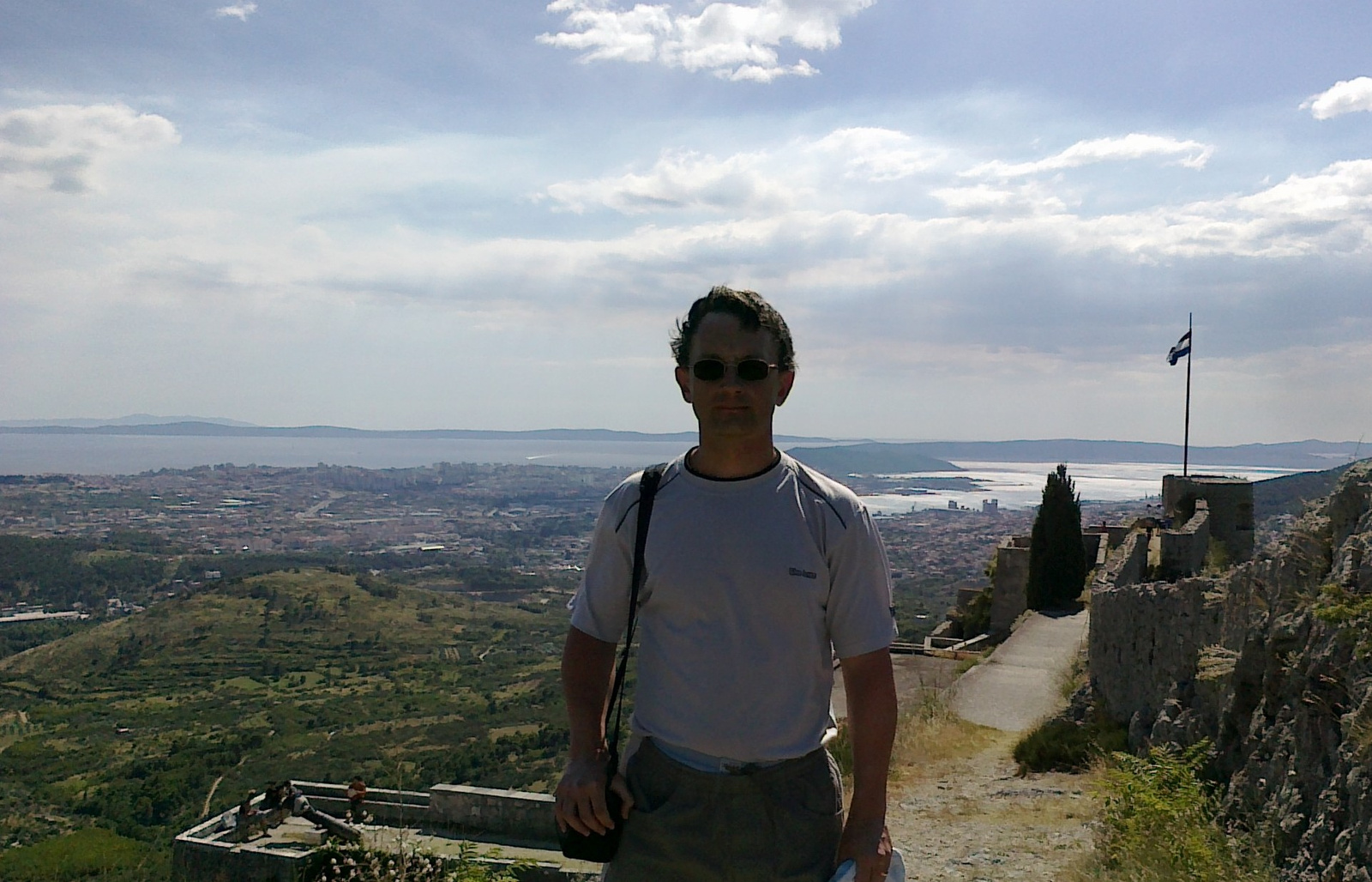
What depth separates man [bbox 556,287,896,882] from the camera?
2311mm

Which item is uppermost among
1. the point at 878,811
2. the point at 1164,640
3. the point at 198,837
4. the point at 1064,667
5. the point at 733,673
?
the point at 733,673

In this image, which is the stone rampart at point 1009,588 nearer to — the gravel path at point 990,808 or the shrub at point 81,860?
the gravel path at point 990,808

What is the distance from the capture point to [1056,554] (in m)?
21.1

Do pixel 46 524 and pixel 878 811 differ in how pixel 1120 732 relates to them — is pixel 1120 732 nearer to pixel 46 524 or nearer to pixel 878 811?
pixel 878 811

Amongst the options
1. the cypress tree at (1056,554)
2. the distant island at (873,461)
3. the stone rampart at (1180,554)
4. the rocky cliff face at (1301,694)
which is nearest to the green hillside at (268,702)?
the rocky cliff face at (1301,694)

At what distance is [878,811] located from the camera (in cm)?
231

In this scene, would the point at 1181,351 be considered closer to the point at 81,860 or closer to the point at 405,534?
the point at 81,860

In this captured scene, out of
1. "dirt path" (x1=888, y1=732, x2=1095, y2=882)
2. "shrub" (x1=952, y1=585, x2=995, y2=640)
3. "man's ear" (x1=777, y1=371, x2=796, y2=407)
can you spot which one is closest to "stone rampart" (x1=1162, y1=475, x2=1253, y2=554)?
"shrub" (x1=952, y1=585, x2=995, y2=640)

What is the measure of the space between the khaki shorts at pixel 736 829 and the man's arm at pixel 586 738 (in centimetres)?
10

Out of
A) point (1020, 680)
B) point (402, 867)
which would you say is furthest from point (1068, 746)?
point (402, 867)

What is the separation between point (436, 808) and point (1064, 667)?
866cm

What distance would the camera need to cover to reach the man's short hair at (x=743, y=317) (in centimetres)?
244

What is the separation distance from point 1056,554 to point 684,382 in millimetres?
20335

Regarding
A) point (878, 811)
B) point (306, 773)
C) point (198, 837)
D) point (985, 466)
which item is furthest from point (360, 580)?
point (985, 466)
